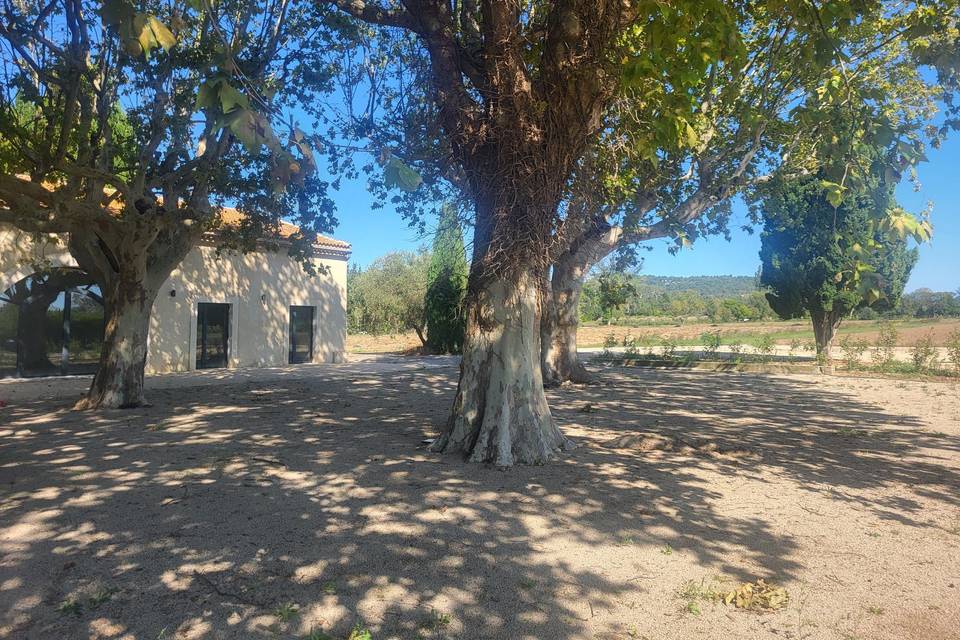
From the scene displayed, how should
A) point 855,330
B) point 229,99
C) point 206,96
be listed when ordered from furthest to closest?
point 855,330, point 206,96, point 229,99

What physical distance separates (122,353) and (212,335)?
8.25 m

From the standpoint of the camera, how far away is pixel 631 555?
11.8ft

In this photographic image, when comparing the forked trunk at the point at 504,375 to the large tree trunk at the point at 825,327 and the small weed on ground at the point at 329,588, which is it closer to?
the small weed on ground at the point at 329,588

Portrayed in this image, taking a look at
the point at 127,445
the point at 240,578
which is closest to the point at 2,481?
the point at 127,445

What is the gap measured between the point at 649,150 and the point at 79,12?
7512 millimetres

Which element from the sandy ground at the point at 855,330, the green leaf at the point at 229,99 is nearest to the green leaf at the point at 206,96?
the green leaf at the point at 229,99

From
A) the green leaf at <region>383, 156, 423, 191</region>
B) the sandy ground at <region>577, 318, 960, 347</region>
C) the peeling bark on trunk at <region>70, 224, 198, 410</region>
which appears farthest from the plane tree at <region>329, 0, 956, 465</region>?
the sandy ground at <region>577, 318, 960, 347</region>

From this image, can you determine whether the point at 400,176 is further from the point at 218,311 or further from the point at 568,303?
the point at 218,311

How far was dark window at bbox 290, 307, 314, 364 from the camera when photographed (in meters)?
19.7

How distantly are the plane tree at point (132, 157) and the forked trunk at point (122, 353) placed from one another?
0.02 metres

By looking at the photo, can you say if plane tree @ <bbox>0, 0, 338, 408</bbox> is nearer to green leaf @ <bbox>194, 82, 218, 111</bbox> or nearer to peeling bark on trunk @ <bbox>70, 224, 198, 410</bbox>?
peeling bark on trunk @ <bbox>70, 224, 198, 410</bbox>

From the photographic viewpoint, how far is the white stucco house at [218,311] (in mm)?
14047

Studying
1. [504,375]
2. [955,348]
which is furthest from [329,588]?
[955,348]

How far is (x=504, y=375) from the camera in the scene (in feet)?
19.1
